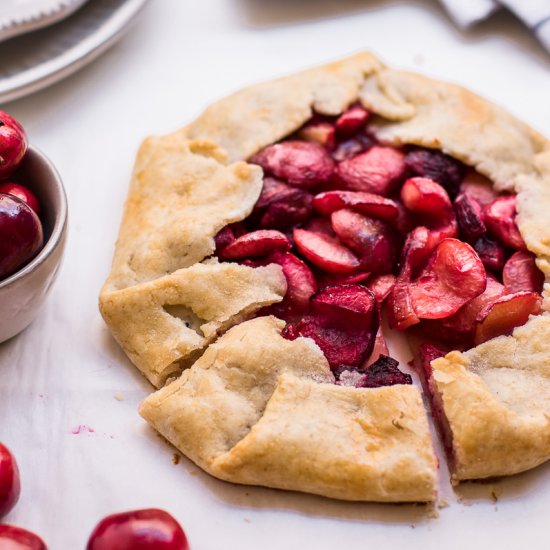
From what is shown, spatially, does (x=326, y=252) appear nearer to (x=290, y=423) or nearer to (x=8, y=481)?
(x=290, y=423)

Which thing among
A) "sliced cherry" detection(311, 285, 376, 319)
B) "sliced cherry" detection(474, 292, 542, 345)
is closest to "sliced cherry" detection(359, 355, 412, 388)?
"sliced cherry" detection(311, 285, 376, 319)

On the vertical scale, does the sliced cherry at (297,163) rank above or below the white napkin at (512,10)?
below

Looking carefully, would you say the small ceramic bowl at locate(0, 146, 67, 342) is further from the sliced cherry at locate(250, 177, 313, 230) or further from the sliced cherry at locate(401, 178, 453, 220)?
the sliced cherry at locate(401, 178, 453, 220)

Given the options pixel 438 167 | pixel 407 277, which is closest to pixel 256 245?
pixel 407 277

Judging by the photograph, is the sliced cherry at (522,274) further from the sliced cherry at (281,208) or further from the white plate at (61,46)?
the white plate at (61,46)

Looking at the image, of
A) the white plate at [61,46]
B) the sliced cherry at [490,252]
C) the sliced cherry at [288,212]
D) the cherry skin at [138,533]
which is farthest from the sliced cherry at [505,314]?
the white plate at [61,46]

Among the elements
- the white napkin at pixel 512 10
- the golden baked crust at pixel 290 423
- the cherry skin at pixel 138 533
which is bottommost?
the cherry skin at pixel 138 533
